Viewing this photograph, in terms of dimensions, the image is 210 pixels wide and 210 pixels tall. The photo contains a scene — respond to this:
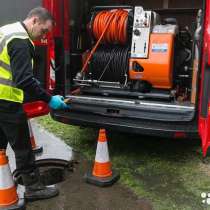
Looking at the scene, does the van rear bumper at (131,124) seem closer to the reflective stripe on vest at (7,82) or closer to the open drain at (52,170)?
→ the open drain at (52,170)

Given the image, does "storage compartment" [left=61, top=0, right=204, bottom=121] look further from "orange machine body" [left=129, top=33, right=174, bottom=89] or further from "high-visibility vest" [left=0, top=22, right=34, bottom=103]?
"high-visibility vest" [left=0, top=22, right=34, bottom=103]

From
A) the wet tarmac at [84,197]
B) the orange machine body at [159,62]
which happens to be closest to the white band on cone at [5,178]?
the wet tarmac at [84,197]

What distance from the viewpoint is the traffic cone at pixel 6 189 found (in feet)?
11.4

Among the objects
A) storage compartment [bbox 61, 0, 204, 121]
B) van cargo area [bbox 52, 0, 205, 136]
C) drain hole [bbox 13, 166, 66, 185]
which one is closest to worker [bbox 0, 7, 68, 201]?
drain hole [bbox 13, 166, 66, 185]

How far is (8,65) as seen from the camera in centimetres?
343

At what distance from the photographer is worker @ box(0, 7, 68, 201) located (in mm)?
3314

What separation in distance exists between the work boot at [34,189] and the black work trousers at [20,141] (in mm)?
94

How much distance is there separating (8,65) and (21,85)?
10.0 inches

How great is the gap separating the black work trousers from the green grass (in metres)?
1.05

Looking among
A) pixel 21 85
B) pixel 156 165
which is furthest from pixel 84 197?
pixel 21 85

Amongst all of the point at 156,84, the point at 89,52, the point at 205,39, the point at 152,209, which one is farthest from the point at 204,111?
the point at 89,52

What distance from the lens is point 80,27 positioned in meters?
5.70

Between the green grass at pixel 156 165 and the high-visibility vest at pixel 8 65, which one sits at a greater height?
the high-visibility vest at pixel 8 65

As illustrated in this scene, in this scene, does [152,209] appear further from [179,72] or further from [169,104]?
[179,72]
